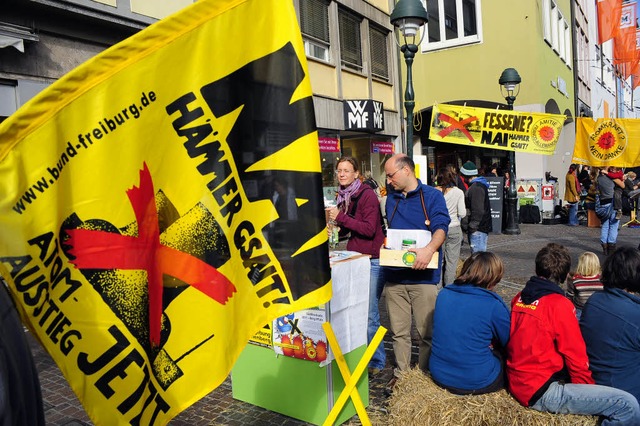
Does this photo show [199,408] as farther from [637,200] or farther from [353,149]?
[637,200]

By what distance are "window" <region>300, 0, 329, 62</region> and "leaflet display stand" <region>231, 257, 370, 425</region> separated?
12033 millimetres

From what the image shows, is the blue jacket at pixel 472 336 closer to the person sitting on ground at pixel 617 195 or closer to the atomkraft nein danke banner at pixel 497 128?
the atomkraft nein danke banner at pixel 497 128

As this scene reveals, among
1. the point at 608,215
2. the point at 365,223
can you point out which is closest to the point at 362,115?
the point at 608,215

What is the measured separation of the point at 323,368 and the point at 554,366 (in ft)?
4.98

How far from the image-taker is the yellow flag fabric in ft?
38.7

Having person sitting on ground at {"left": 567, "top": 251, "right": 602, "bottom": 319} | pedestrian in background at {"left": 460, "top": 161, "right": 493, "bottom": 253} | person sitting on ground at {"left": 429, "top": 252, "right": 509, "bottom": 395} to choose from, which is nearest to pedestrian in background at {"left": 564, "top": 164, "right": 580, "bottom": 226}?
pedestrian in background at {"left": 460, "top": 161, "right": 493, "bottom": 253}

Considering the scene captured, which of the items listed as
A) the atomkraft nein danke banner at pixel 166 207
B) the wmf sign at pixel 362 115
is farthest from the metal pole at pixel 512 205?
the atomkraft nein danke banner at pixel 166 207

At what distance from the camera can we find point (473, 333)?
3346 millimetres

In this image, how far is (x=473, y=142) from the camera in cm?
1114

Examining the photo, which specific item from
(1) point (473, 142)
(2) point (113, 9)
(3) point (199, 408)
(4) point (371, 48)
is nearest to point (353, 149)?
(4) point (371, 48)

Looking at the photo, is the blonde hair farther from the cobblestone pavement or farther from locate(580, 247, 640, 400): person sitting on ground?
the cobblestone pavement

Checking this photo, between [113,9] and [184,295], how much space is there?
30.3 feet

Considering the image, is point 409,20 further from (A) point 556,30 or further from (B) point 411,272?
(A) point 556,30

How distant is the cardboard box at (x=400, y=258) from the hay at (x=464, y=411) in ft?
2.88
